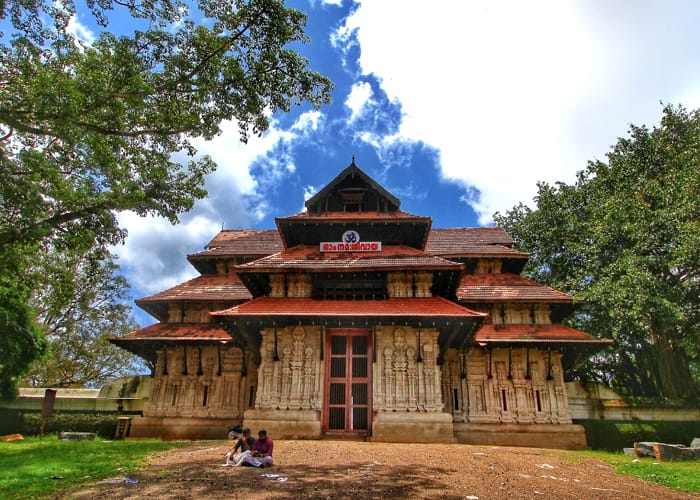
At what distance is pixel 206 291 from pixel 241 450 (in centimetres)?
1311

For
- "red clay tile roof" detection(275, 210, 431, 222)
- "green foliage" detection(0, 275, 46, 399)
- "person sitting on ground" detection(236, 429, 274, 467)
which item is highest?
"red clay tile roof" detection(275, 210, 431, 222)

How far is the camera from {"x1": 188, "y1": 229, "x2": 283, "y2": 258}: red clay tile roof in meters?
24.4

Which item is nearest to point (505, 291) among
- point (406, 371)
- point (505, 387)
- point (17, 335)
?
point (505, 387)

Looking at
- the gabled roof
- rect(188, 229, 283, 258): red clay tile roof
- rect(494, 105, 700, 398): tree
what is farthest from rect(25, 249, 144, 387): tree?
rect(494, 105, 700, 398): tree

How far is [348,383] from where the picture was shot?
54.5ft

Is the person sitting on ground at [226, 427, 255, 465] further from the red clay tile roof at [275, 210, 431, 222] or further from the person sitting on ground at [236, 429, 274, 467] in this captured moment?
the red clay tile roof at [275, 210, 431, 222]

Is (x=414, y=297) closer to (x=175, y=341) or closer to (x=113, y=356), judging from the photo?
(x=175, y=341)

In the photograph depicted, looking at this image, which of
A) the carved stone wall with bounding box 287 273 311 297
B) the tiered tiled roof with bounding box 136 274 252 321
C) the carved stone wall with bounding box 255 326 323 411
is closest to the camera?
the carved stone wall with bounding box 255 326 323 411

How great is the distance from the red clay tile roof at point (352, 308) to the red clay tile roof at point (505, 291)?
14.4 feet

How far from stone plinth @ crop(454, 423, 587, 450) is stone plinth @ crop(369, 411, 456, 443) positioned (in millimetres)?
3606

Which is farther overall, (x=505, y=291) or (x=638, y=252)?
(x=638, y=252)

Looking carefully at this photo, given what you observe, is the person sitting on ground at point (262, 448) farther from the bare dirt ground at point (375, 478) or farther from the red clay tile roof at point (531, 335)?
the red clay tile roof at point (531, 335)

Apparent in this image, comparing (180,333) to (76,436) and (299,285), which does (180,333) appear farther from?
(299,285)

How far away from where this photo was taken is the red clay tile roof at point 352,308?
1580 cm
